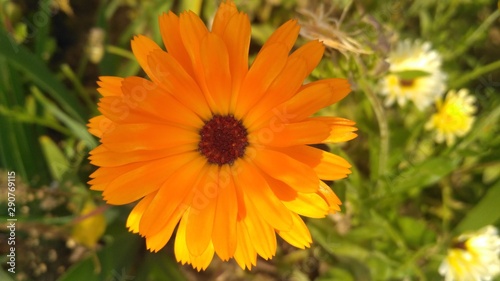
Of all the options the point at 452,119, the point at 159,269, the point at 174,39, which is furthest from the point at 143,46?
the point at 452,119

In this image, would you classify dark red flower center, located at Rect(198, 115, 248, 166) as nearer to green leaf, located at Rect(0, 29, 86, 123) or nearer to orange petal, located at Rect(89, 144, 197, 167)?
orange petal, located at Rect(89, 144, 197, 167)

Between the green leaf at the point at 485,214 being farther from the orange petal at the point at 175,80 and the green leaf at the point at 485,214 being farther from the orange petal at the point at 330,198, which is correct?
the orange petal at the point at 175,80

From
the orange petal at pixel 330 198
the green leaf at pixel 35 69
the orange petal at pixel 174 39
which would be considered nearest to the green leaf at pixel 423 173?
the orange petal at pixel 330 198

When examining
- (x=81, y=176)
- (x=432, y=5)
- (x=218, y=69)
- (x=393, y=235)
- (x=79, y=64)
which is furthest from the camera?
(x=79, y=64)

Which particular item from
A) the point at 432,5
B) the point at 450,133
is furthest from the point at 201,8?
the point at 450,133

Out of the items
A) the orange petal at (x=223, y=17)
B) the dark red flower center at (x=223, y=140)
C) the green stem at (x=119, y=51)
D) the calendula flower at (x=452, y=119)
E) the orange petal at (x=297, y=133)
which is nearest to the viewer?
the orange petal at (x=297, y=133)

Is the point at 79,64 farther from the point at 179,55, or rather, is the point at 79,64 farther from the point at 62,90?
the point at 179,55
